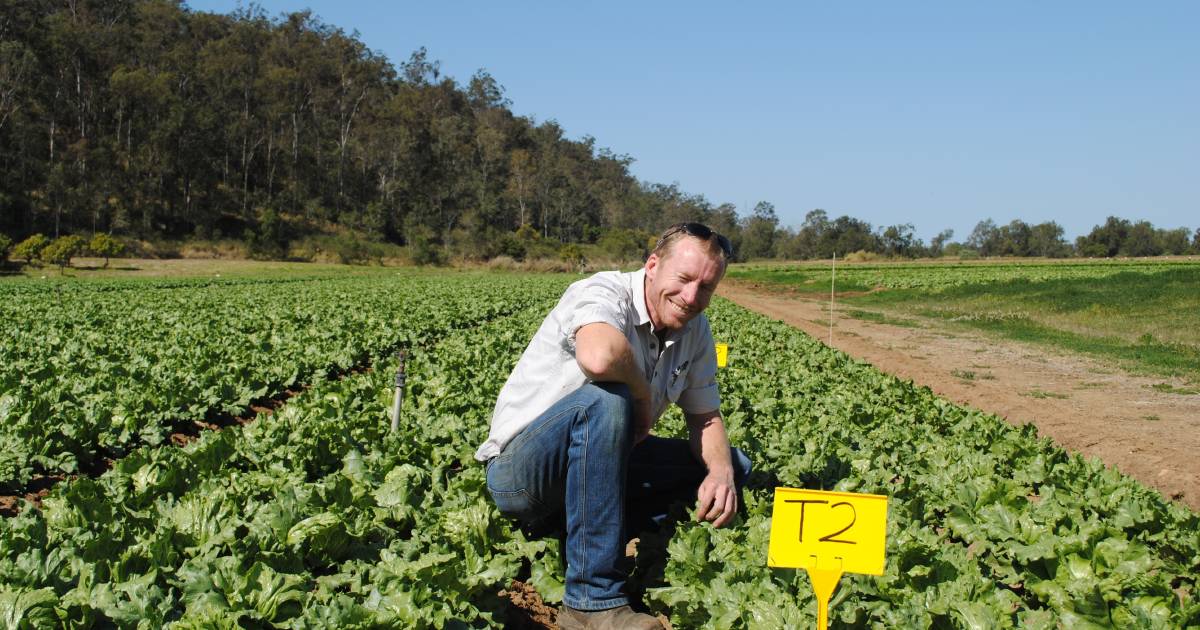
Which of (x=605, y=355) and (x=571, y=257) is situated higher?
(x=571, y=257)

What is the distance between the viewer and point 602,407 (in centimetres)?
333

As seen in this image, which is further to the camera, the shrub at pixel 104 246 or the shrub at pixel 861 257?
the shrub at pixel 861 257

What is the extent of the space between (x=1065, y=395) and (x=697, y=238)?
10.5 metres

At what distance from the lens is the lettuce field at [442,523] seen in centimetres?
309

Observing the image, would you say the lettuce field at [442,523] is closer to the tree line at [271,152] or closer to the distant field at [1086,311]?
the distant field at [1086,311]

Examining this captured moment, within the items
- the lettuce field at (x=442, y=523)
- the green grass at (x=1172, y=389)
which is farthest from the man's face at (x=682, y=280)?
the green grass at (x=1172, y=389)

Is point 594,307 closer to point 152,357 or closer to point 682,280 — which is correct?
point 682,280

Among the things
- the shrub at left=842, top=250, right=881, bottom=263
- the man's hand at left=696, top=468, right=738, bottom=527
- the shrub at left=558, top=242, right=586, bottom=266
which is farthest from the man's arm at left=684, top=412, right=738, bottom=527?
the shrub at left=842, top=250, right=881, bottom=263

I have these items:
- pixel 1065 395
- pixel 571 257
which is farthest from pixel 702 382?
pixel 571 257

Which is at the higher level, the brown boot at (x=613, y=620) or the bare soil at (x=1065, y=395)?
the brown boot at (x=613, y=620)

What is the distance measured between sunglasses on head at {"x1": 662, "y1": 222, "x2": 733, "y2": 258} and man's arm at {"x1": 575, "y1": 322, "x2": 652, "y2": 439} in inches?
20.0

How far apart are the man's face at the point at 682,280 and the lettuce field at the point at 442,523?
1.00 meters

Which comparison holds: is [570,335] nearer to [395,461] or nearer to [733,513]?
[733,513]

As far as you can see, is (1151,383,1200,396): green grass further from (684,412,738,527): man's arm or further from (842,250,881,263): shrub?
(842,250,881,263): shrub
